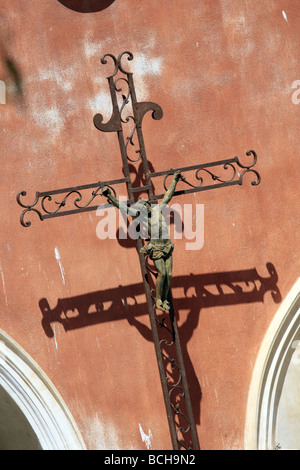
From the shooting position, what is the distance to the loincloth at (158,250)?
4543mm

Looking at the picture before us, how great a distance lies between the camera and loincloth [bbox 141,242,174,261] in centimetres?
454

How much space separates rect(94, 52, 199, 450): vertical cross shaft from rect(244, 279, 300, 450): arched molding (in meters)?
0.40

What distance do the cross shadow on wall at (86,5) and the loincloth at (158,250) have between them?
1.51 m

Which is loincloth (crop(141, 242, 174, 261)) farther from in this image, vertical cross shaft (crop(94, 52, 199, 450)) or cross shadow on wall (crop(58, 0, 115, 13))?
cross shadow on wall (crop(58, 0, 115, 13))

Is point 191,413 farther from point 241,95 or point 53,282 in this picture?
point 241,95

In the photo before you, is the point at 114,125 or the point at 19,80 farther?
the point at 19,80

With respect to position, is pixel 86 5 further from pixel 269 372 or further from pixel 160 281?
pixel 269 372

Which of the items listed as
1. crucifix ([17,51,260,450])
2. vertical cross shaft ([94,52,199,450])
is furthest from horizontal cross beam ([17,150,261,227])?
vertical cross shaft ([94,52,199,450])

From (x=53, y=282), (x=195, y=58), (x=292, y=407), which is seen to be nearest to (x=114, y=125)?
(x=195, y=58)

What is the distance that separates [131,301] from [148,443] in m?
0.87

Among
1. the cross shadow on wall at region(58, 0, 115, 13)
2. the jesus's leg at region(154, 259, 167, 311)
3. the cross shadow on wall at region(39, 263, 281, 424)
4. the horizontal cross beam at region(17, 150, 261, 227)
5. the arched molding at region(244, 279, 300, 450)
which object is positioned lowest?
the arched molding at region(244, 279, 300, 450)

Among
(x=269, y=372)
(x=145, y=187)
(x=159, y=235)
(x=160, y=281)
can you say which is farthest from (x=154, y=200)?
(x=269, y=372)

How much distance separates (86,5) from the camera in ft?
16.2

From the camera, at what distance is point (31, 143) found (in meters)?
4.95
